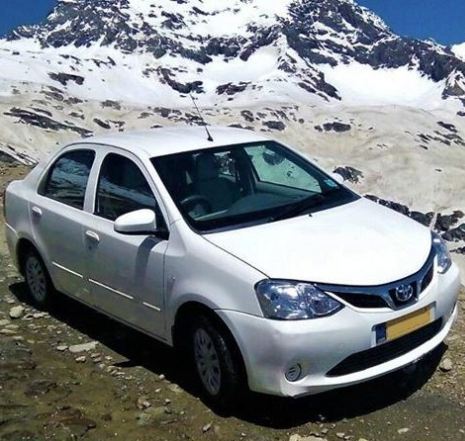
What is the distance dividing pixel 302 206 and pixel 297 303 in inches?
49.8

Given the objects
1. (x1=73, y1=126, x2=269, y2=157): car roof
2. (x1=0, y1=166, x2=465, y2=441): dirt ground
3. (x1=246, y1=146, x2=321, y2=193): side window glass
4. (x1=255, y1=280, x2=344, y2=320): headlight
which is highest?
(x1=73, y1=126, x2=269, y2=157): car roof

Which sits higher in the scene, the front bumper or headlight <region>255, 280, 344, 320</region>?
headlight <region>255, 280, 344, 320</region>

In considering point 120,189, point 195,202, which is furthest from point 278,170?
point 120,189

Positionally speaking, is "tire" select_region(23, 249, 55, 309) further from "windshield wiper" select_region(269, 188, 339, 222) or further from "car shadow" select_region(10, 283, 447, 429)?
"windshield wiper" select_region(269, 188, 339, 222)

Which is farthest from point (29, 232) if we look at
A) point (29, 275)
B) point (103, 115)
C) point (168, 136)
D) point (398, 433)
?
point (103, 115)

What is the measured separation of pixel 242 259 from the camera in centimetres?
504

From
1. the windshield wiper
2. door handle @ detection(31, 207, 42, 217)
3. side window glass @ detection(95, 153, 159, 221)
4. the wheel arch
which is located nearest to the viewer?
the wheel arch

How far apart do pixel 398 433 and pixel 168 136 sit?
3.01 m

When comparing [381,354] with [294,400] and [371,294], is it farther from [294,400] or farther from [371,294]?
[294,400]

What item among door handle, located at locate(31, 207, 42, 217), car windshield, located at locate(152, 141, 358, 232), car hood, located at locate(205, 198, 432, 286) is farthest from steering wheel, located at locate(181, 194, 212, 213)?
door handle, located at locate(31, 207, 42, 217)

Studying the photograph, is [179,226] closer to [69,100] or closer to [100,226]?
[100,226]

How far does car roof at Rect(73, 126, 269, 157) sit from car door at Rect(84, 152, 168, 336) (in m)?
0.15

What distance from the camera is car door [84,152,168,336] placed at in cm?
571

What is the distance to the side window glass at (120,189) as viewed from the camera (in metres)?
6.00
